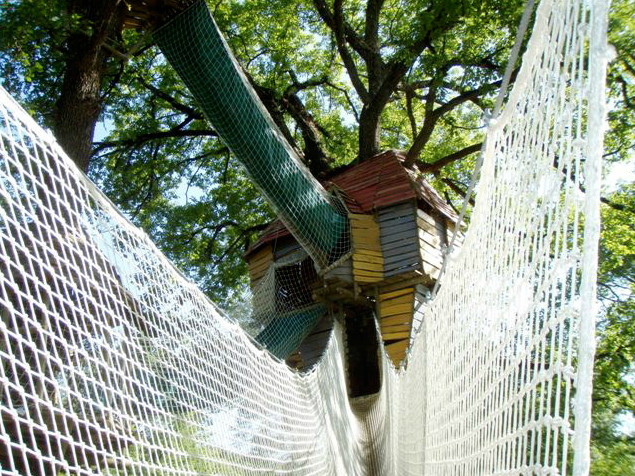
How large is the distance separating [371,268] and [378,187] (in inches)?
47.5

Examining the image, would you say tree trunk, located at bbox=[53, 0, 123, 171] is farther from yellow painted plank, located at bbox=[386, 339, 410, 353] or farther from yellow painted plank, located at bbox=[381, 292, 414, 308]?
yellow painted plank, located at bbox=[386, 339, 410, 353]

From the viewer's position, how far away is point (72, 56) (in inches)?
250

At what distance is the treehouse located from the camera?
25.6ft

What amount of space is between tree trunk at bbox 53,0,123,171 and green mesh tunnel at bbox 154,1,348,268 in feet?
2.29

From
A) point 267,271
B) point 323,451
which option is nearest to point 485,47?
point 267,271

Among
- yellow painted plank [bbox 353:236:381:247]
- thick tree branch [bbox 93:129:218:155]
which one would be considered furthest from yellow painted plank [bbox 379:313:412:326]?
thick tree branch [bbox 93:129:218:155]

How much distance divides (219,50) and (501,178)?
4069 mm

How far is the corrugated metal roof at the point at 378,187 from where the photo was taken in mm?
8242

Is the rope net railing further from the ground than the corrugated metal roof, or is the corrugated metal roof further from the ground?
the corrugated metal roof

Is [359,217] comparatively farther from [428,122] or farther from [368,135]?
[368,135]

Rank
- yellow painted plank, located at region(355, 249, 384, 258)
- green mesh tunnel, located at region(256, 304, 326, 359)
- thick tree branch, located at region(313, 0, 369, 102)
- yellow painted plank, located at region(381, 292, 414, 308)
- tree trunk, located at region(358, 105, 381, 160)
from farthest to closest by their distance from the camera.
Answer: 1. tree trunk, located at region(358, 105, 381, 160)
2. thick tree branch, located at region(313, 0, 369, 102)
3. yellow painted plank, located at region(381, 292, 414, 308)
4. yellow painted plank, located at region(355, 249, 384, 258)
5. green mesh tunnel, located at region(256, 304, 326, 359)

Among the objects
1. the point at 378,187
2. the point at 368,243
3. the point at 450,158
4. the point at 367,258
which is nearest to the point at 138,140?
the point at 378,187

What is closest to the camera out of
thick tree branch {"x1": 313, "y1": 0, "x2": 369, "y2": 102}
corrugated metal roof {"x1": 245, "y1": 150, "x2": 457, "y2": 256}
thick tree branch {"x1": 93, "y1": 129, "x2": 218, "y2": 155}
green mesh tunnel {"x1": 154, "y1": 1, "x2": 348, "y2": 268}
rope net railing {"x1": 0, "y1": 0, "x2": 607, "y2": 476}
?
rope net railing {"x1": 0, "y1": 0, "x2": 607, "y2": 476}

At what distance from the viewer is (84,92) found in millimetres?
6012
